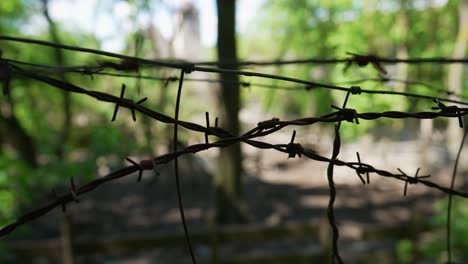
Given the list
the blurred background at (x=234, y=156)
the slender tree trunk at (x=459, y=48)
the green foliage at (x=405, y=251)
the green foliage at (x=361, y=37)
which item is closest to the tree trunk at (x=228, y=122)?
the blurred background at (x=234, y=156)

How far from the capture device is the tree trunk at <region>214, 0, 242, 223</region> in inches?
149

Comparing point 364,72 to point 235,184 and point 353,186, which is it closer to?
point 235,184

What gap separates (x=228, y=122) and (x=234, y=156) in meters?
1.01

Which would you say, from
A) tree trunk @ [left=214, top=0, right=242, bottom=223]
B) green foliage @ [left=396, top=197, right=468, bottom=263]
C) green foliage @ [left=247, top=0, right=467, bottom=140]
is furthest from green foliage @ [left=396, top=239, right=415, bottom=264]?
tree trunk @ [left=214, top=0, right=242, bottom=223]

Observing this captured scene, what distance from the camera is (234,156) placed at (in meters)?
5.00

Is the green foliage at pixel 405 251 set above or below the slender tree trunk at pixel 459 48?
below

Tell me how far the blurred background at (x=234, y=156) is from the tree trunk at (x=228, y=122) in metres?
0.02

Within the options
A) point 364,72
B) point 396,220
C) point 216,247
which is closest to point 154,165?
point 216,247

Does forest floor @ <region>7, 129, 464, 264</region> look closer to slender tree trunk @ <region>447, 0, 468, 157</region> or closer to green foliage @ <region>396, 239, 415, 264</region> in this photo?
green foliage @ <region>396, 239, 415, 264</region>

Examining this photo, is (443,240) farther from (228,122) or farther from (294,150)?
(294,150)

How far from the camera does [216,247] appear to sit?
4.03 m

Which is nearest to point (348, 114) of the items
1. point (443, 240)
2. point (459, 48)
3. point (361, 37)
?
point (443, 240)

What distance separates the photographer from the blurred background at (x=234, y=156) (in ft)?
12.9

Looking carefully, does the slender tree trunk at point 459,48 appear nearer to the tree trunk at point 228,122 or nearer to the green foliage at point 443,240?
the green foliage at point 443,240
